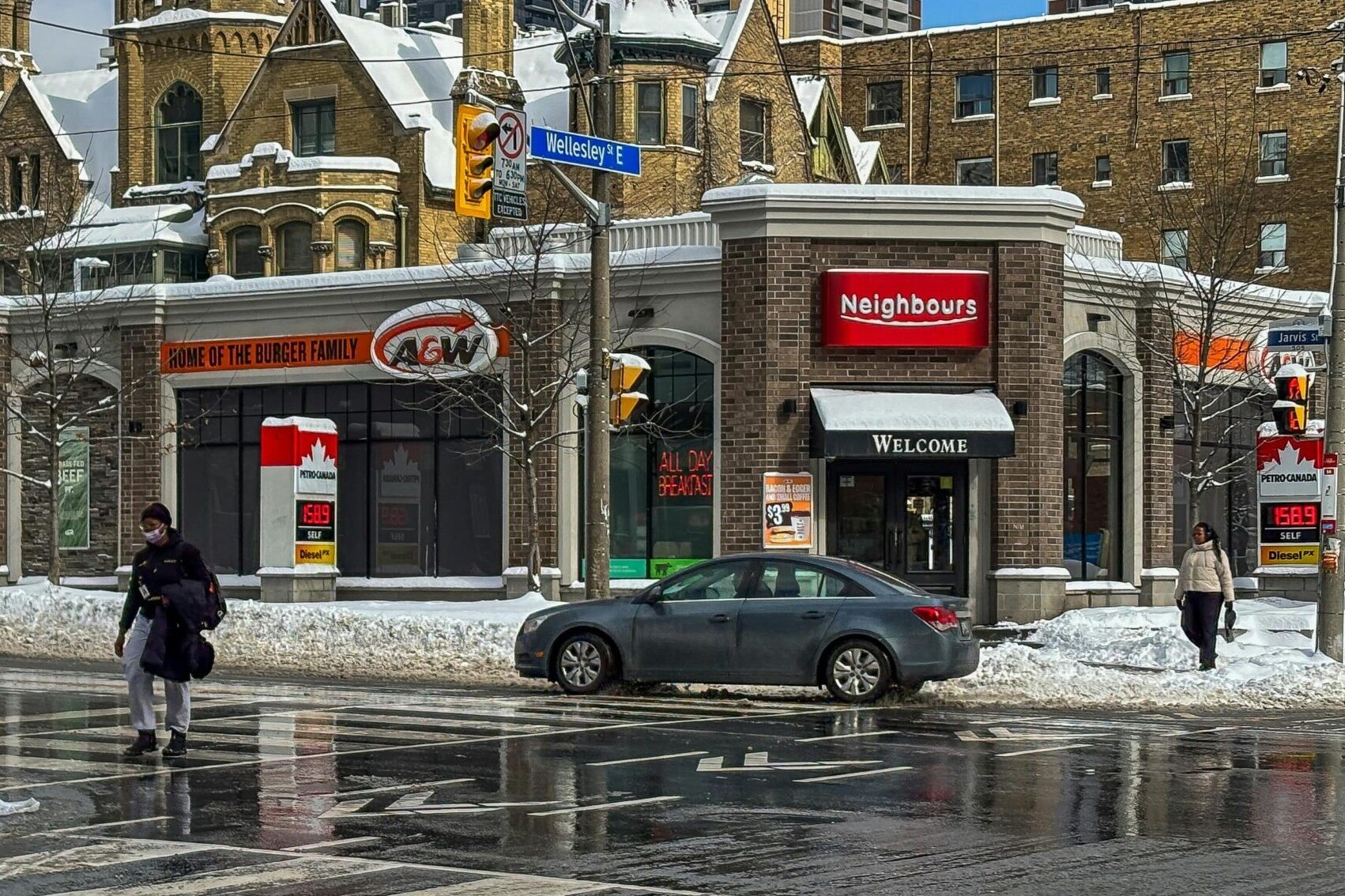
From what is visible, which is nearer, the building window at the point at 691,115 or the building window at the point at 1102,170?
the building window at the point at 691,115

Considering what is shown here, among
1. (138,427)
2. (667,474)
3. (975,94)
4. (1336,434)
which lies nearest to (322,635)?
(667,474)

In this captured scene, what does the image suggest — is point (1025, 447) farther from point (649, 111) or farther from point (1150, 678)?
point (649, 111)

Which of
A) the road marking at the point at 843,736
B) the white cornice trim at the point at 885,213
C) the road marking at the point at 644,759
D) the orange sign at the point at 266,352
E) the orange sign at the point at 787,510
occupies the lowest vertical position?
the road marking at the point at 843,736

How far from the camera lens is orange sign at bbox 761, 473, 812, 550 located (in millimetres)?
29953

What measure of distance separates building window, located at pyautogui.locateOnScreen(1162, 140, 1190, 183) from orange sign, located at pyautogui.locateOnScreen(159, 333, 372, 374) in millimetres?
35200

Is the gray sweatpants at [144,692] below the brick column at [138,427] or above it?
below

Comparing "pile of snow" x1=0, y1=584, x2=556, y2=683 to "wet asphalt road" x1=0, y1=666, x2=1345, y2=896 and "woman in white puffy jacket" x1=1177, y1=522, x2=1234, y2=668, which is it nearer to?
"wet asphalt road" x1=0, y1=666, x2=1345, y2=896

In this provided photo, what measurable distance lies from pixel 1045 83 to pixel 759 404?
1517 inches

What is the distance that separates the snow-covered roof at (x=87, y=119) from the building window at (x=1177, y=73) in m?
31.7

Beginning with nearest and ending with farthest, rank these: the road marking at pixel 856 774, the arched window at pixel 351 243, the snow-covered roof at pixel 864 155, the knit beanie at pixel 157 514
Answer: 1. the road marking at pixel 856 774
2. the knit beanie at pixel 157 514
3. the arched window at pixel 351 243
4. the snow-covered roof at pixel 864 155

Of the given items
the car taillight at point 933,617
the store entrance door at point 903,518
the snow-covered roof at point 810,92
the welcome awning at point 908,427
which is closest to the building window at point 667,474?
the store entrance door at point 903,518

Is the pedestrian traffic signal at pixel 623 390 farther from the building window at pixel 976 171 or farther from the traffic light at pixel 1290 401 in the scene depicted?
the building window at pixel 976 171

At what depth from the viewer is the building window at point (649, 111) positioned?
159 ft

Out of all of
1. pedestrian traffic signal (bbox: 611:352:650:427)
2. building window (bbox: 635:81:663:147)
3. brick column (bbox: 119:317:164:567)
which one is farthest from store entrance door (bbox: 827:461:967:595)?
building window (bbox: 635:81:663:147)
